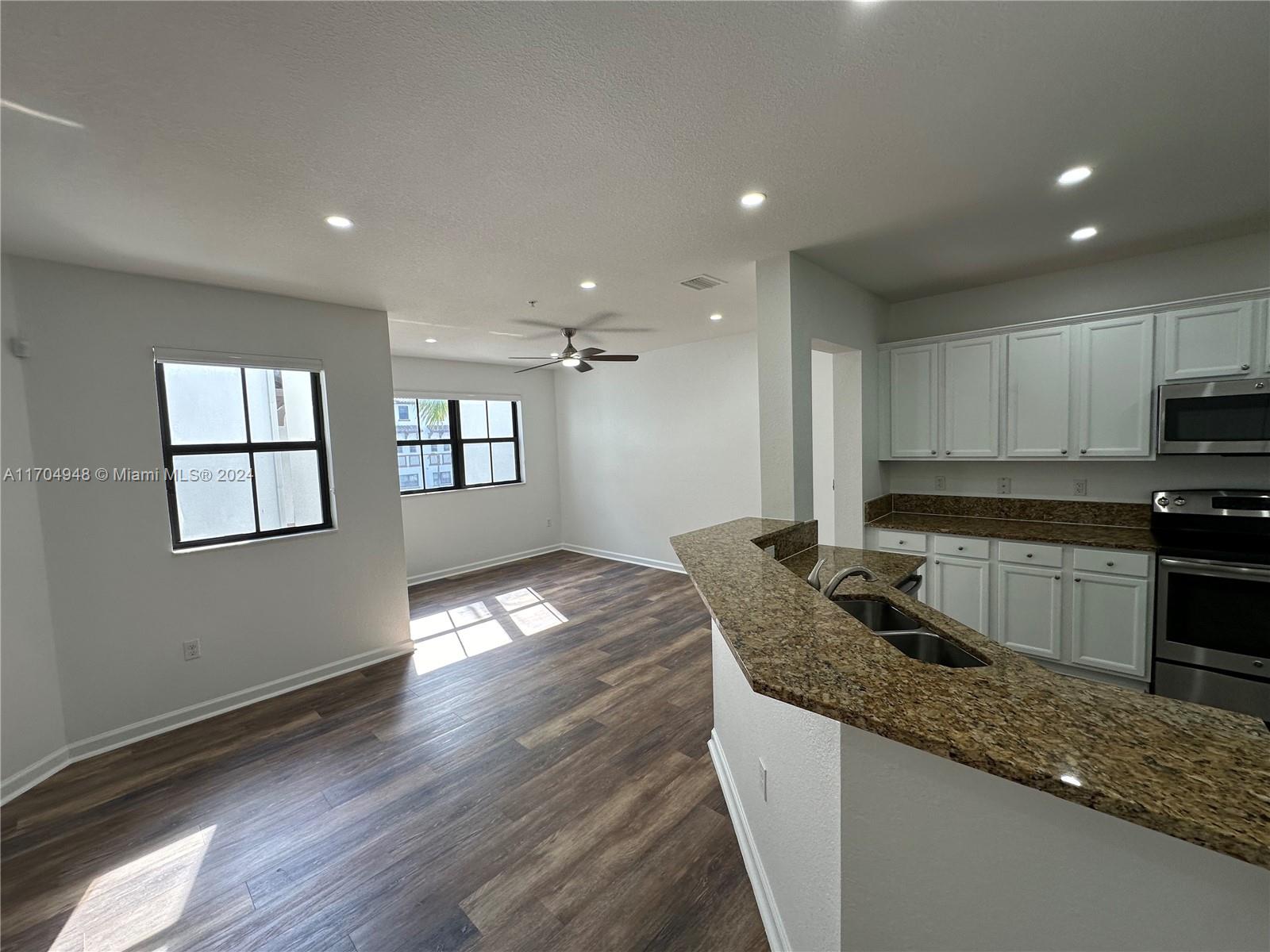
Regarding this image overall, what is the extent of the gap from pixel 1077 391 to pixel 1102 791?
Answer: 354 cm

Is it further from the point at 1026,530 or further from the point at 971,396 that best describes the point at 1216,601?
the point at 971,396

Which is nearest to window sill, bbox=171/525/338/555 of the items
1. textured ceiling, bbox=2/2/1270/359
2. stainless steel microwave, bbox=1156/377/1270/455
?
textured ceiling, bbox=2/2/1270/359

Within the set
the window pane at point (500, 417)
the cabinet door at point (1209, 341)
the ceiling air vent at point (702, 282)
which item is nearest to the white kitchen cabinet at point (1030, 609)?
the cabinet door at point (1209, 341)

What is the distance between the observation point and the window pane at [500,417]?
6.91 m

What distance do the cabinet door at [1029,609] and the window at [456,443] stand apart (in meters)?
5.66

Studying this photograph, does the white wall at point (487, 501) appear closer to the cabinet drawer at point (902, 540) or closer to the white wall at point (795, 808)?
the cabinet drawer at point (902, 540)

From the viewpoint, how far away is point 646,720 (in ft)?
9.64

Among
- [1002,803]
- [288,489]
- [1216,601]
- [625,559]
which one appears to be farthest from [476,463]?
[1216,601]

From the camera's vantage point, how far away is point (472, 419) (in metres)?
6.72

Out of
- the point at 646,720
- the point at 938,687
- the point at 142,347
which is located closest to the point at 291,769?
the point at 646,720

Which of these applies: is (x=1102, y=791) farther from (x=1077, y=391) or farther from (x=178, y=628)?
(x=178, y=628)

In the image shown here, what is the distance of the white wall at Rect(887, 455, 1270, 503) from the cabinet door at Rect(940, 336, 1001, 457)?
0.29 meters

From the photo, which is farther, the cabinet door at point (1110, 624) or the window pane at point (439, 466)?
the window pane at point (439, 466)

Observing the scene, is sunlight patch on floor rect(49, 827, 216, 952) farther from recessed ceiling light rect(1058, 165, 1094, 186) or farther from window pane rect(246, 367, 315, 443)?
recessed ceiling light rect(1058, 165, 1094, 186)
